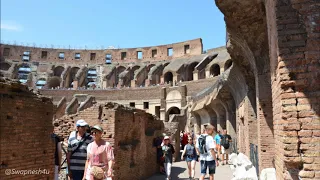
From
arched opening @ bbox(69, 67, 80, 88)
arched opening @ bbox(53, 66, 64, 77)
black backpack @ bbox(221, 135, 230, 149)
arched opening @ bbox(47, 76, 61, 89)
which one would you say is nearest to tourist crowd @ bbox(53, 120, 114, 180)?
black backpack @ bbox(221, 135, 230, 149)

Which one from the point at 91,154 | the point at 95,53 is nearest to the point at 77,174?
the point at 91,154

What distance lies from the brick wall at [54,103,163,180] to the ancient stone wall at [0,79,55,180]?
2.00 metres

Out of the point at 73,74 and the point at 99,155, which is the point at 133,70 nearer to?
the point at 73,74

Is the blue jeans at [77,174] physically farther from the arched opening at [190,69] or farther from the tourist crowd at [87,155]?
the arched opening at [190,69]

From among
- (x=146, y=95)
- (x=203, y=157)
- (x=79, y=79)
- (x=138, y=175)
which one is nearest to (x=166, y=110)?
(x=146, y=95)

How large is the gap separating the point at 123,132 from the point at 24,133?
350 centimetres

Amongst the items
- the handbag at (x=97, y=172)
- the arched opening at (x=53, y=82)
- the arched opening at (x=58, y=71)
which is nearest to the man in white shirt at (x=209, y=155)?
the handbag at (x=97, y=172)

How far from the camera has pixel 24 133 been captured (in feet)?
16.9

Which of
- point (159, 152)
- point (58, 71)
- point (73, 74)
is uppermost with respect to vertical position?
point (58, 71)

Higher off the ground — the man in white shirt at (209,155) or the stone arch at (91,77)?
the stone arch at (91,77)

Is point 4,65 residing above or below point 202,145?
above

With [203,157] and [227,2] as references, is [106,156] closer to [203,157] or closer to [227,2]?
[203,157]

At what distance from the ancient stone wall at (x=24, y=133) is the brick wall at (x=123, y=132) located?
2.00m

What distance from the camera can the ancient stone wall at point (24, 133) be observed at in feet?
15.4
